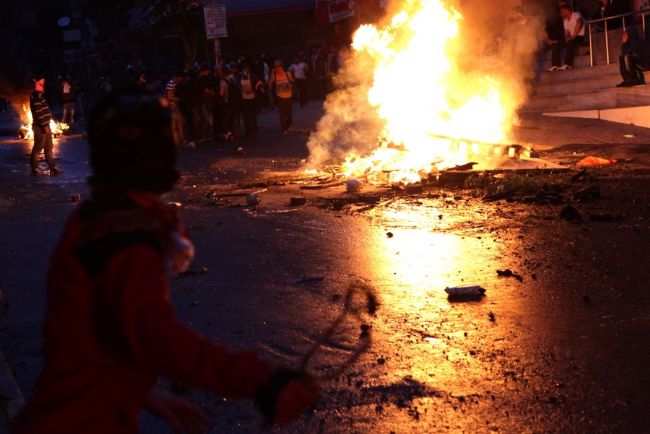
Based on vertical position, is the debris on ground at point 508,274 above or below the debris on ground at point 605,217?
below

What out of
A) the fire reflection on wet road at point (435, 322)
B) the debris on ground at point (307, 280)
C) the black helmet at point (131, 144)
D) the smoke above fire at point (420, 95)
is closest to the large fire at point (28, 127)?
the smoke above fire at point (420, 95)

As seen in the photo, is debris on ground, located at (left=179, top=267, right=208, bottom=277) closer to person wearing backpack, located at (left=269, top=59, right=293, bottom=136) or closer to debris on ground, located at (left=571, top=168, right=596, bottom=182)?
debris on ground, located at (left=571, top=168, right=596, bottom=182)

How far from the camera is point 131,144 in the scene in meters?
2.39

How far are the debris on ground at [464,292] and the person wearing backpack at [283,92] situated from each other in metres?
17.1

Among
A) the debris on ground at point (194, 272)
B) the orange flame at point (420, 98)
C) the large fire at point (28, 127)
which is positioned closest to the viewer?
the debris on ground at point (194, 272)

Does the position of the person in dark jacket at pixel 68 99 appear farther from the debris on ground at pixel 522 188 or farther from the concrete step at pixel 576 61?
the debris on ground at pixel 522 188

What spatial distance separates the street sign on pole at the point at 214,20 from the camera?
2498cm

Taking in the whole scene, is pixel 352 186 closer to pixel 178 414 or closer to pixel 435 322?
pixel 435 322

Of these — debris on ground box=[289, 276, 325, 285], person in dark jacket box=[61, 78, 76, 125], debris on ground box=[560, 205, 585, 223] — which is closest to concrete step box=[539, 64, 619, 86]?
debris on ground box=[560, 205, 585, 223]

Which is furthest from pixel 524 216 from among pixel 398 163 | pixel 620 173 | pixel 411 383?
pixel 411 383

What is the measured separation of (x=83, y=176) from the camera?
1869cm

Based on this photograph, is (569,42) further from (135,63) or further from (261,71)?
(135,63)

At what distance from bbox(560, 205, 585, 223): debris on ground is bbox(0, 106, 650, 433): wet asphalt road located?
0.61 feet

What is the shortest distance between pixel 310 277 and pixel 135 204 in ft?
20.8
